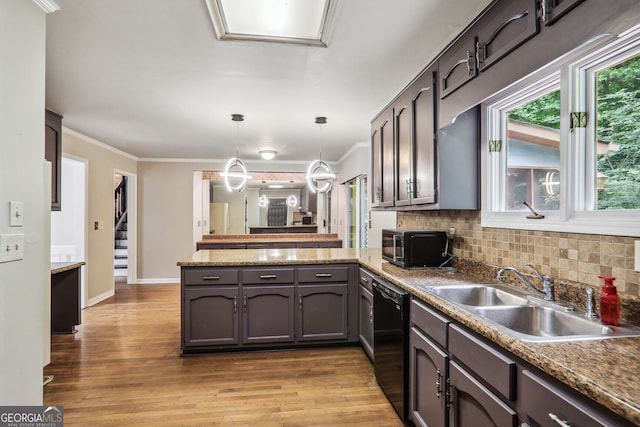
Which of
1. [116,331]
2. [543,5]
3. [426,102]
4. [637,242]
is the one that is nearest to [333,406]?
[637,242]

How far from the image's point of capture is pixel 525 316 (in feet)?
5.17

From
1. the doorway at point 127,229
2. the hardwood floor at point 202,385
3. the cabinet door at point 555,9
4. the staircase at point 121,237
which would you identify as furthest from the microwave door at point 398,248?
the staircase at point 121,237

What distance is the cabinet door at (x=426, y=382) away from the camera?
1.54 meters

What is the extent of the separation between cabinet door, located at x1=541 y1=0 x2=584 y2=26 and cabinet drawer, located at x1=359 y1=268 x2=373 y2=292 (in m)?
1.97

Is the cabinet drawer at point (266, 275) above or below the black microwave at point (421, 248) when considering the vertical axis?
below

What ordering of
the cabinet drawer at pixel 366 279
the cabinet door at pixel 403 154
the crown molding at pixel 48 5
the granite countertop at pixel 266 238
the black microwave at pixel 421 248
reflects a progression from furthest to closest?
the granite countertop at pixel 266 238
the cabinet drawer at pixel 366 279
the cabinet door at pixel 403 154
the black microwave at pixel 421 248
the crown molding at pixel 48 5

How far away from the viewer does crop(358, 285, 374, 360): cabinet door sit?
2.78 meters

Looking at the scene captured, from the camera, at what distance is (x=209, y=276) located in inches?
116

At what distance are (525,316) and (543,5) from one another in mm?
1292

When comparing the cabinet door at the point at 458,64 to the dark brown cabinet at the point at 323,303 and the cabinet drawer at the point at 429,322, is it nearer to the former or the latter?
the cabinet drawer at the point at 429,322

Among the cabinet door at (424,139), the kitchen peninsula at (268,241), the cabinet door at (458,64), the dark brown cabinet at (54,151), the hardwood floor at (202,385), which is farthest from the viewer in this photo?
the kitchen peninsula at (268,241)

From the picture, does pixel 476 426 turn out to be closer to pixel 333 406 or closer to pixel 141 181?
pixel 333 406

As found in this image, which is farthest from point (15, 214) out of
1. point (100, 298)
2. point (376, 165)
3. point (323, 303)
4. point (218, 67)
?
point (100, 298)

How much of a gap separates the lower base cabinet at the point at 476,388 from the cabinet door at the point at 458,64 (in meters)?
1.23
